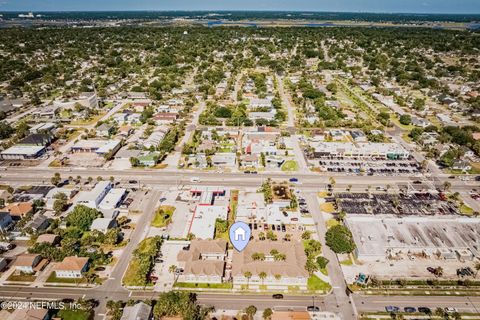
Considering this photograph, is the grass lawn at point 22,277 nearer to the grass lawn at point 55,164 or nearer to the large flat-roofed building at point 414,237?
the grass lawn at point 55,164

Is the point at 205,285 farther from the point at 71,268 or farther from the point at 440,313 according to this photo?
the point at 440,313

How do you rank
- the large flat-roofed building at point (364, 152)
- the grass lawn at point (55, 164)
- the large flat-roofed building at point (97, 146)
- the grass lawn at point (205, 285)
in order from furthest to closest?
the large flat-roofed building at point (97, 146) < the large flat-roofed building at point (364, 152) < the grass lawn at point (55, 164) < the grass lawn at point (205, 285)

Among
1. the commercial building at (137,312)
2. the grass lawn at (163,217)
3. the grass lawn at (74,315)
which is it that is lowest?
the grass lawn at (163,217)

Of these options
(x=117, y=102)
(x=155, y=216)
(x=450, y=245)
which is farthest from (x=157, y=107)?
(x=450, y=245)

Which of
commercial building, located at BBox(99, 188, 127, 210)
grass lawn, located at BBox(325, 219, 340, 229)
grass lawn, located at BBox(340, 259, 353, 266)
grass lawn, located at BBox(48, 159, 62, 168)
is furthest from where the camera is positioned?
grass lawn, located at BBox(48, 159, 62, 168)

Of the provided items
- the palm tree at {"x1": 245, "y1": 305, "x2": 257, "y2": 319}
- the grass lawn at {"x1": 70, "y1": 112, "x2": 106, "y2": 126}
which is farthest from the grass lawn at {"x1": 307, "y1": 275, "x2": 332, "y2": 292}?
the grass lawn at {"x1": 70, "y1": 112, "x2": 106, "y2": 126}

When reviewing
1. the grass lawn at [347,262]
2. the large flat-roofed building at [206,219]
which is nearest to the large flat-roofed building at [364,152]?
the large flat-roofed building at [206,219]

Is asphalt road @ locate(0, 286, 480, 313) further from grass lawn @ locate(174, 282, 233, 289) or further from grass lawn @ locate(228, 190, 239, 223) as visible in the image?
grass lawn @ locate(228, 190, 239, 223)
